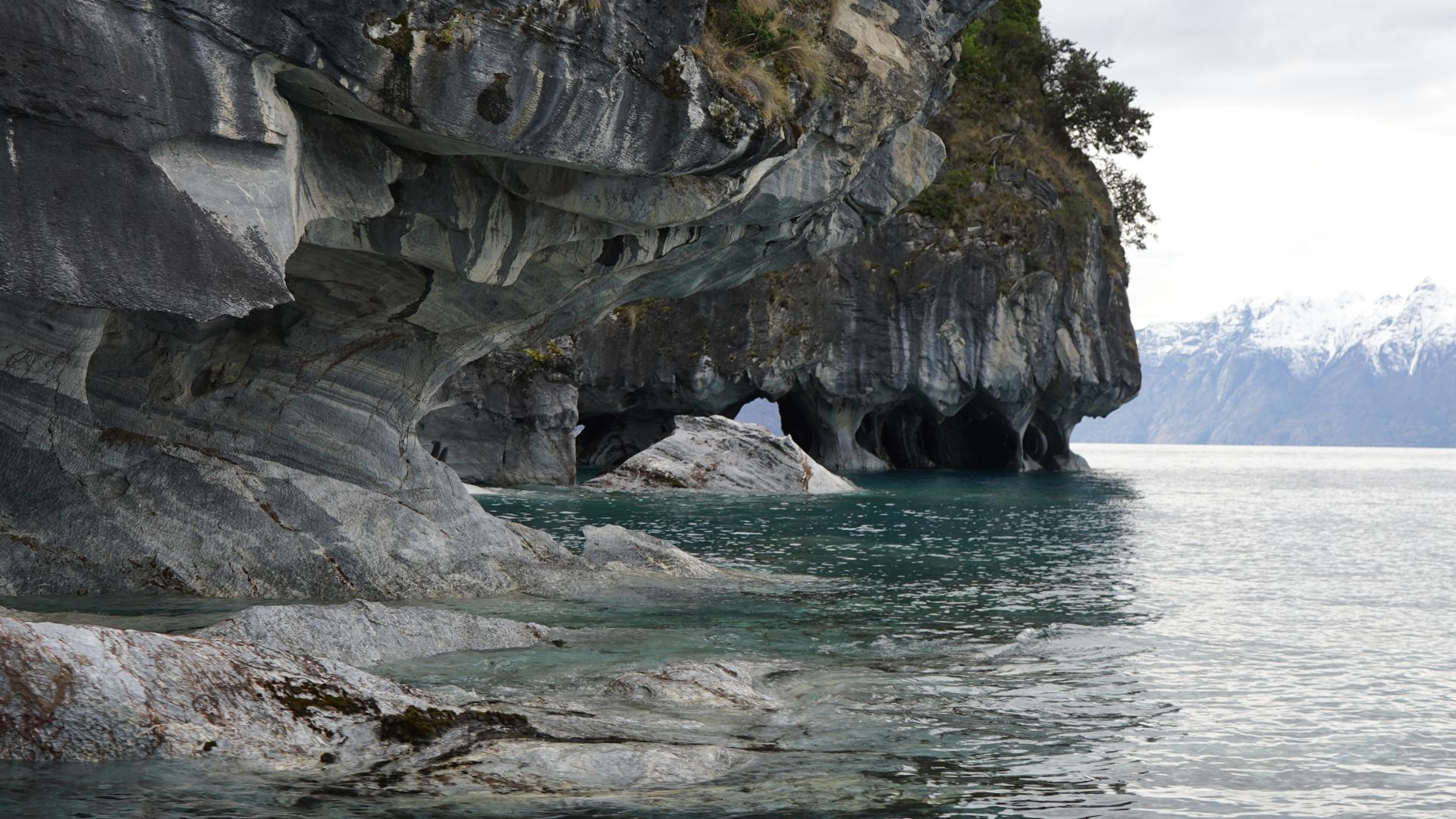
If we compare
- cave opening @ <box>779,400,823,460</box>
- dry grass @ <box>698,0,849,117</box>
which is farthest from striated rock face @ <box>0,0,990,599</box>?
cave opening @ <box>779,400,823,460</box>

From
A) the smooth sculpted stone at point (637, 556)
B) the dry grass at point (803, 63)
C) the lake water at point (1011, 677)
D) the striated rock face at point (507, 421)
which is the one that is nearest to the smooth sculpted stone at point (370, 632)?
the lake water at point (1011, 677)

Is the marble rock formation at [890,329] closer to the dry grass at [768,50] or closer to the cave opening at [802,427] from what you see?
the cave opening at [802,427]

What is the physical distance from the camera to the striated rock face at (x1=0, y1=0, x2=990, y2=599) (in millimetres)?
10273

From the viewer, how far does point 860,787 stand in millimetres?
8445

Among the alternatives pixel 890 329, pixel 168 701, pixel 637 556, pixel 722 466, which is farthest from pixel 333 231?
pixel 890 329

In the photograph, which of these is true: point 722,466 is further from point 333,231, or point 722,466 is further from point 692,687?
point 692,687

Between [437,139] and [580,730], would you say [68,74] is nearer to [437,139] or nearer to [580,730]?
[437,139]

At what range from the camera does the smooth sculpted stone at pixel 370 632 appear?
442 inches

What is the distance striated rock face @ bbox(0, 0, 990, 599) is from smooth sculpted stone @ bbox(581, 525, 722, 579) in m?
1.07

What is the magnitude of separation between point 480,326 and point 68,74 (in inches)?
360

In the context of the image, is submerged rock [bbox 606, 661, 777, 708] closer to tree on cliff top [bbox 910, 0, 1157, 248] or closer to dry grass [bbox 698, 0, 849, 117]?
dry grass [bbox 698, 0, 849, 117]

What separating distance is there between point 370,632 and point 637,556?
887cm

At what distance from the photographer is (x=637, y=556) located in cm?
2095

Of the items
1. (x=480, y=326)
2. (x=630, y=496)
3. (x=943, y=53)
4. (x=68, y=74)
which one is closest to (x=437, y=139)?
(x=68, y=74)
